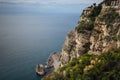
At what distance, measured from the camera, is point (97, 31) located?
182 ft

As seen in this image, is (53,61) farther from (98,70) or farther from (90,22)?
(98,70)

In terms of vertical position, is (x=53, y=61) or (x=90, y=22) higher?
(x=90, y=22)

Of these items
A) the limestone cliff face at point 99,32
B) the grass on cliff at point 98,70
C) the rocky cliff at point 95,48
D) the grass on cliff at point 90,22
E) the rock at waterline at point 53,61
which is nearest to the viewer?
the grass on cliff at point 98,70

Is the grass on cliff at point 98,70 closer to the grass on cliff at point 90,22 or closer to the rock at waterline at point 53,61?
the grass on cliff at point 90,22

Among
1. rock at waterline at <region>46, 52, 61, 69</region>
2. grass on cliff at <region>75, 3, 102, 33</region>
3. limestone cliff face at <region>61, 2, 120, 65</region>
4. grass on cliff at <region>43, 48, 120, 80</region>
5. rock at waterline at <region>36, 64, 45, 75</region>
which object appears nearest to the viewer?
grass on cliff at <region>43, 48, 120, 80</region>

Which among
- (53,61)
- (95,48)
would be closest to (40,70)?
(53,61)

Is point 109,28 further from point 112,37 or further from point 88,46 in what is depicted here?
point 88,46

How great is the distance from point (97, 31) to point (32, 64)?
58.7m

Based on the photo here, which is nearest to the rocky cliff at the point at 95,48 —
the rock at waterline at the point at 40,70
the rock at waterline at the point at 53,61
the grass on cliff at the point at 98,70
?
the grass on cliff at the point at 98,70

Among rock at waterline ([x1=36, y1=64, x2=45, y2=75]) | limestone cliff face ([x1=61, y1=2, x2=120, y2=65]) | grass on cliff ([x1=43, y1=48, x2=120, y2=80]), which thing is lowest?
rock at waterline ([x1=36, y1=64, x2=45, y2=75])

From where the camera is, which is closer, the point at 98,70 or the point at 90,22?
the point at 98,70

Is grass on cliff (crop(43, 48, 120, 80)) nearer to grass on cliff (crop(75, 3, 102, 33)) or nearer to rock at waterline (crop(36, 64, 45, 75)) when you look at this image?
grass on cliff (crop(75, 3, 102, 33))

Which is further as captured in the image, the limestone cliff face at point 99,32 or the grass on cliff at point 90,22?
the grass on cliff at point 90,22

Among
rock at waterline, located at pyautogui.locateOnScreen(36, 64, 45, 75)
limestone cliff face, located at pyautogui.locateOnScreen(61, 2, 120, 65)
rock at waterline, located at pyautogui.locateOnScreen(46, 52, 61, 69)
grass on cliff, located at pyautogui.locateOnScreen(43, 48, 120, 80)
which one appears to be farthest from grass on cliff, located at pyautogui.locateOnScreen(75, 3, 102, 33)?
rock at waterline, located at pyautogui.locateOnScreen(46, 52, 61, 69)
